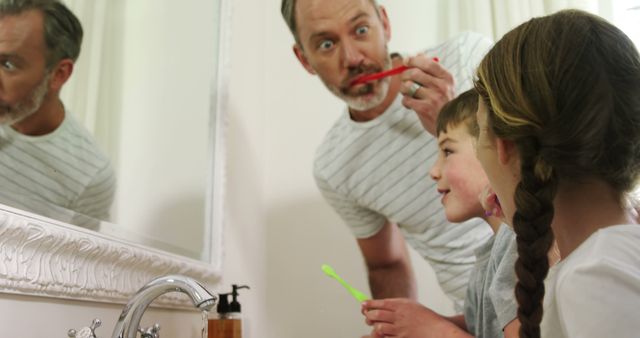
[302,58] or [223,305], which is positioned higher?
[302,58]

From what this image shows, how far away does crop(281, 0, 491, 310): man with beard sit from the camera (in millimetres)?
1380

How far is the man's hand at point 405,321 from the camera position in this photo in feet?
3.55

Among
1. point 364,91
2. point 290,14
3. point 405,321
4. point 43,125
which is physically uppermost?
point 290,14

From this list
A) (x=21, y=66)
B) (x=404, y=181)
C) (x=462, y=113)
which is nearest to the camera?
(x=21, y=66)

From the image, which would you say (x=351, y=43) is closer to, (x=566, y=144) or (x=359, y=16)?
(x=359, y=16)

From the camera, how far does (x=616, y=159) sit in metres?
0.66

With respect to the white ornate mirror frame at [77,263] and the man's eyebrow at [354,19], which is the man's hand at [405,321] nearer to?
the white ornate mirror frame at [77,263]

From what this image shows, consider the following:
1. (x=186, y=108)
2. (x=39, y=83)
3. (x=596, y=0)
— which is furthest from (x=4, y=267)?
(x=596, y=0)

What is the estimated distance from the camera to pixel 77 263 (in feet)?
2.85

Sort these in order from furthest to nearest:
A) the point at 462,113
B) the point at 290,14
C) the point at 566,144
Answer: the point at 290,14 < the point at 462,113 < the point at 566,144

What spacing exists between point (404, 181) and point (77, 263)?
2.57 feet

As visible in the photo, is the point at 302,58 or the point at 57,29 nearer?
the point at 57,29

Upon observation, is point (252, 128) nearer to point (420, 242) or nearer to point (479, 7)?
point (420, 242)

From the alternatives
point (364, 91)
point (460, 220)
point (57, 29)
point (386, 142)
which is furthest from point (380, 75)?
point (57, 29)
